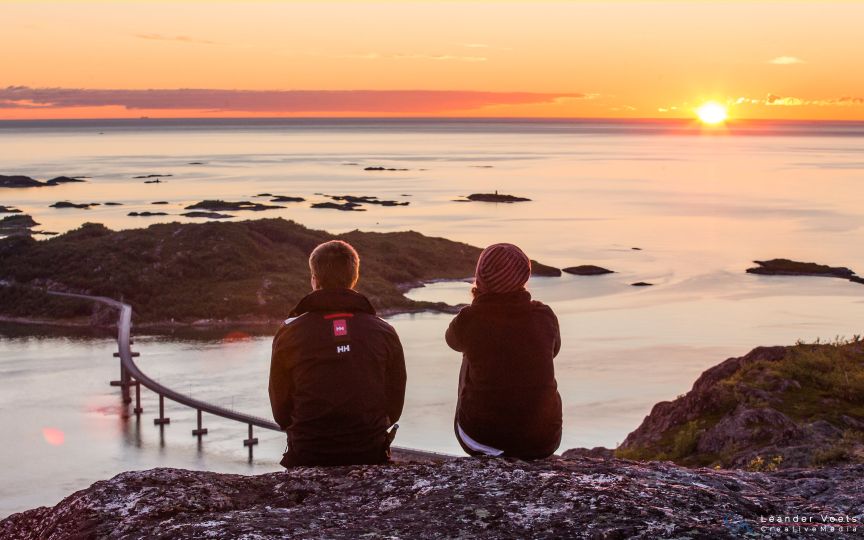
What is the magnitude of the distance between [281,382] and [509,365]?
151cm

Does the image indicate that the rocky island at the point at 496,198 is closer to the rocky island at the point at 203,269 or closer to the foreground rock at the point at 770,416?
the rocky island at the point at 203,269

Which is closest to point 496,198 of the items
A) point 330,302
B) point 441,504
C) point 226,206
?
point 226,206

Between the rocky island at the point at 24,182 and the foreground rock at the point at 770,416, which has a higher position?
the foreground rock at the point at 770,416

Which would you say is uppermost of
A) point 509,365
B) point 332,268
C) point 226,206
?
point 332,268

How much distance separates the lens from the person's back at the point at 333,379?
620 centimetres

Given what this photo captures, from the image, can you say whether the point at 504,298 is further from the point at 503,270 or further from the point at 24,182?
the point at 24,182

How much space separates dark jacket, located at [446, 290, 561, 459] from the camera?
260 inches

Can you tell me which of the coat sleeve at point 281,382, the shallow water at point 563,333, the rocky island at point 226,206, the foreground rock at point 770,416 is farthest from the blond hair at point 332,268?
the rocky island at point 226,206

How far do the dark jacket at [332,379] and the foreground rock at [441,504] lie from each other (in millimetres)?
536

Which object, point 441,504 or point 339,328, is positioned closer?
point 441,504

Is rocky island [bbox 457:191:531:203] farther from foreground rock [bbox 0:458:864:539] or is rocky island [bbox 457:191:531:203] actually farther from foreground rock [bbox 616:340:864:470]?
foreground rock [bbox 0:458:864:539]

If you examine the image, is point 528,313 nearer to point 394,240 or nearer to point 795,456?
point 795,456

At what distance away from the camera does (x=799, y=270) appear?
265 feet

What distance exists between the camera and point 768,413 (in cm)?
1288
